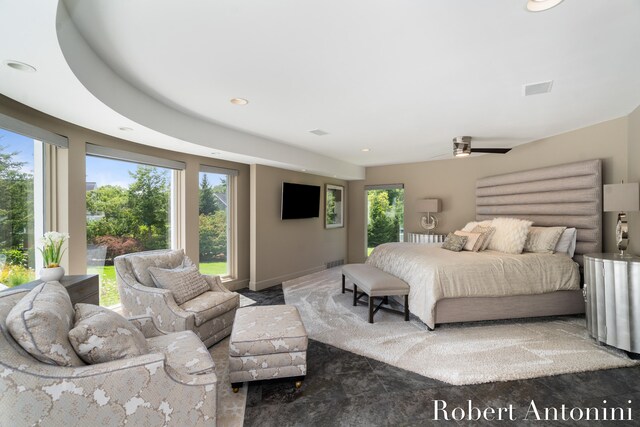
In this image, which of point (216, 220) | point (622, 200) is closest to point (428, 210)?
point (622, 200)

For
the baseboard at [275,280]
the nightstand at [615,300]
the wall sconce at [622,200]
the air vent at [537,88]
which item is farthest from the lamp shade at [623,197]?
the baseboard at [275,280]

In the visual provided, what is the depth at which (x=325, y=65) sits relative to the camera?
215 centimetres

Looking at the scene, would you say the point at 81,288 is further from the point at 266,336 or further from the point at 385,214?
the point at 385,214

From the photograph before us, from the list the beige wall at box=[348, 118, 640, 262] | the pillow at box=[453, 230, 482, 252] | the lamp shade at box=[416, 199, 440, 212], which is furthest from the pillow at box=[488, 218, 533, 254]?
the lamp shade at box=[416, 199, 440, 212]

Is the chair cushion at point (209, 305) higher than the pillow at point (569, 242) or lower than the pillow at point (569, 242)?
lower

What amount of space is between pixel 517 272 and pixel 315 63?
3172 mm

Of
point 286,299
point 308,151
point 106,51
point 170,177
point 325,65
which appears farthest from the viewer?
point 308,151

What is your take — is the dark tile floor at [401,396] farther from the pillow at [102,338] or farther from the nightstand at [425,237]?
the nightstand at [425,237]

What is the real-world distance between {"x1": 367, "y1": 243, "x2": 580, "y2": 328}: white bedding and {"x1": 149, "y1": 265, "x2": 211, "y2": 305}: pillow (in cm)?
244

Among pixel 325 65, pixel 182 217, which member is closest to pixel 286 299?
pixel 182 217

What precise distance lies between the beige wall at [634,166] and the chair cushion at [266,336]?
365 cm

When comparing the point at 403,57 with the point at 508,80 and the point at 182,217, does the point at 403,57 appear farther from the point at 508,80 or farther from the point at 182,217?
the point at 182,217

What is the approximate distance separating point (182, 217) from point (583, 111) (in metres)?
5.14

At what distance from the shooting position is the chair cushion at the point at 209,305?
8.82ft
